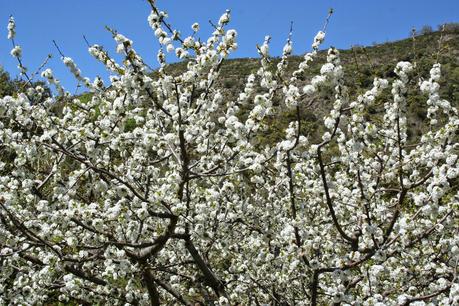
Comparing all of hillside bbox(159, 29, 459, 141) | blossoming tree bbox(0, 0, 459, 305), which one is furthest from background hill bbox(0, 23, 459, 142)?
blossoming tree bbox(0, 0, 459, 305)

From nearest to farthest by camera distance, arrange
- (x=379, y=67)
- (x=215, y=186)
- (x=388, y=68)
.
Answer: (x=215, y=186) < (x=388, y=68) < (x=379, y=67)

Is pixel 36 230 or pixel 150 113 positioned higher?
pixel 150 113

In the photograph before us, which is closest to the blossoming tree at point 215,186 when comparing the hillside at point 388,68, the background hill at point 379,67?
the background hill at point 379,67

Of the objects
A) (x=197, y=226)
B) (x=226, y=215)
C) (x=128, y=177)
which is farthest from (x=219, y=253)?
(x=128, y=177)

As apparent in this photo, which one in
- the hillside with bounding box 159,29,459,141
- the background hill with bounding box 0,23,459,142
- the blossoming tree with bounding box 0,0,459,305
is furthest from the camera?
the hillside with bounding box 159,29,459,141

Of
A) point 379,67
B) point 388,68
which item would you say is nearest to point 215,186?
point 388,68

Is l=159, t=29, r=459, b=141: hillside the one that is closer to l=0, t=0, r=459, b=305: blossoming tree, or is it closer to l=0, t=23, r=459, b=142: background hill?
l=0, t=23, r=459, b=142: background hill

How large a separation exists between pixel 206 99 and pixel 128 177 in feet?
4.46

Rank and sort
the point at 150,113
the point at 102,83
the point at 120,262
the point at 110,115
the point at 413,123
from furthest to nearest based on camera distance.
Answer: the point at 413,123 → the point at 150,113 → the point at 102,83 → the point at 110,115 → the point at 120,262

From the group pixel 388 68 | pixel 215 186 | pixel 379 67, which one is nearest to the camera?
pixel 215 186

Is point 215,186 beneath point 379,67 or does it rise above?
beneath

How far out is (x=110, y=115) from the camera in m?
5.20

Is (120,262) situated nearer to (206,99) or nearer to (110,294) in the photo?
(110,294)

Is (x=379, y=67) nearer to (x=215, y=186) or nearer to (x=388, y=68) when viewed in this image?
(x=388, y=68)
